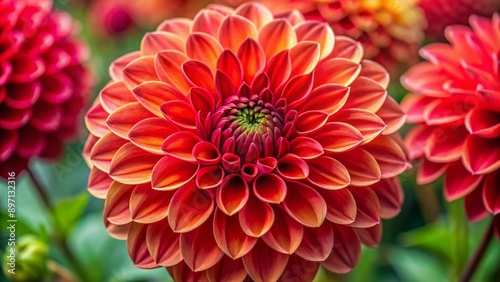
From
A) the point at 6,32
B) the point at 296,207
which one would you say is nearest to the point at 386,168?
the point at 296,207

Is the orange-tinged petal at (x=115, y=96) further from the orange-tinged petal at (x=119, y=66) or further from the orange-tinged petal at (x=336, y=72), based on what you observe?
the orange-tinged petal at (x=336, y=72)

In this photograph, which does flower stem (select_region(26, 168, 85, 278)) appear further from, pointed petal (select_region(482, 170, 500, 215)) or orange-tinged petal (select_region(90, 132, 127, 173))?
pointed petal (select_region(482, 170, 500, 215))

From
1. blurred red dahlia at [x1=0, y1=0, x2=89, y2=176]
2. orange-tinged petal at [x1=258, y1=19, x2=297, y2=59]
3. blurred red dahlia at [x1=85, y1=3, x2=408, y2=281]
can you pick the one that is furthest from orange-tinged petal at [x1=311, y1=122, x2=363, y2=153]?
blurred red dahlia at [x1=0, y1=0, x2=89, y2=176]

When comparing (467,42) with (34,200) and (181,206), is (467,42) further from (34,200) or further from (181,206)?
(34,200)

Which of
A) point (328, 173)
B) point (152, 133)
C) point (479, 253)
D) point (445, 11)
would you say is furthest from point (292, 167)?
point (445, 11)

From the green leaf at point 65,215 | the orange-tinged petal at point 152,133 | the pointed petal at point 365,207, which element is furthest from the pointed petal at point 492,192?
the green leaf at point 65,215

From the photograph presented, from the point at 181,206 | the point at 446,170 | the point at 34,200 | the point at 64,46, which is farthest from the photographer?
the point at 34,200

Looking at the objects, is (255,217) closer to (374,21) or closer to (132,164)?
(132,164)
